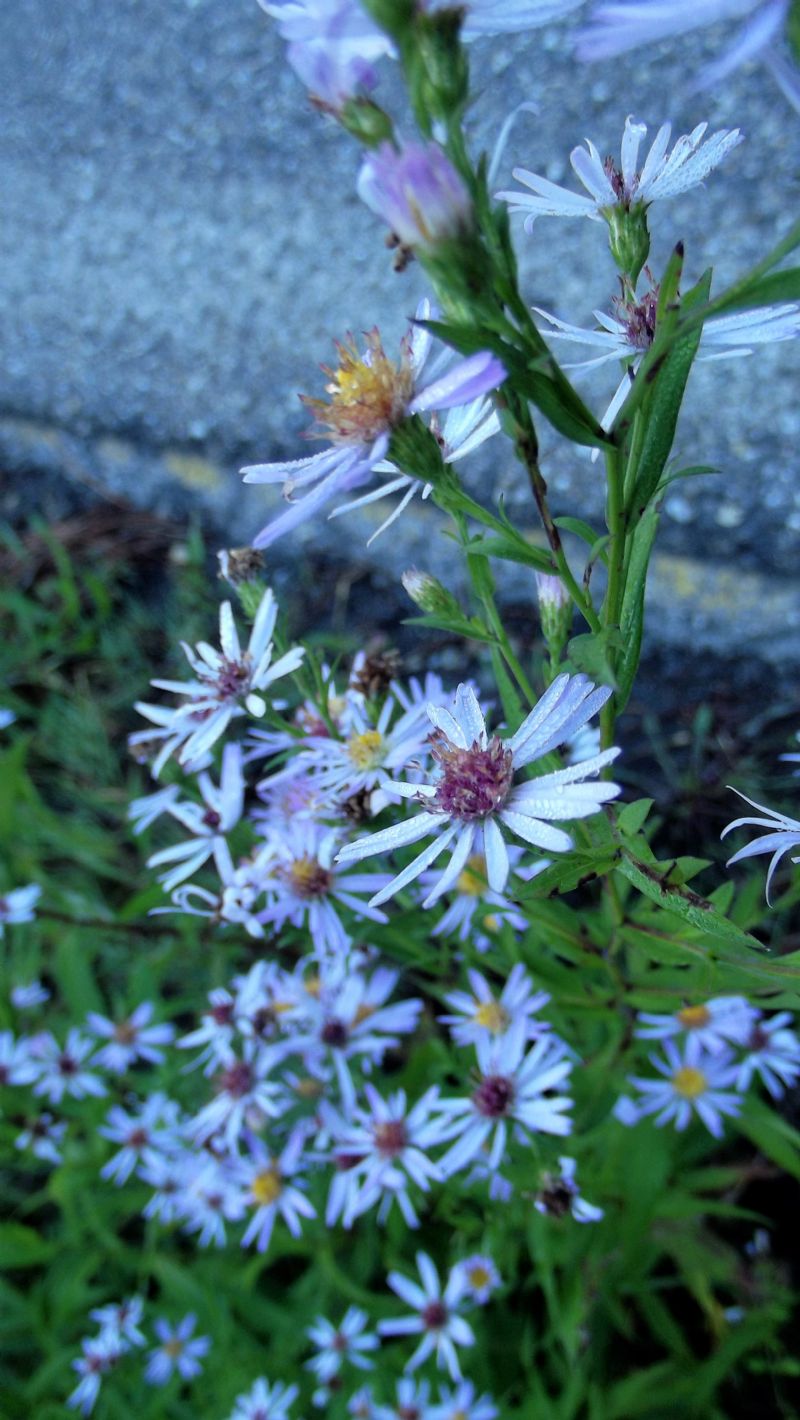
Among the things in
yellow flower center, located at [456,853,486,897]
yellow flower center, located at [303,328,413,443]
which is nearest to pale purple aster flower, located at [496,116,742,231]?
yellow flower center, located at [303,328,413,443]

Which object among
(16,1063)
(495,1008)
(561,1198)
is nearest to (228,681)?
(495,1008)

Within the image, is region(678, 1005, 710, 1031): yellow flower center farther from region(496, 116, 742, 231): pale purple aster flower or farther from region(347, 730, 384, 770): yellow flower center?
region(496, 116, 742, 231): pale purple aster flower

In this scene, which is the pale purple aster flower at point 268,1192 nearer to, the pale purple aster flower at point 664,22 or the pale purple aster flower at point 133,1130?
the pale purple aster flower at point 133,1130

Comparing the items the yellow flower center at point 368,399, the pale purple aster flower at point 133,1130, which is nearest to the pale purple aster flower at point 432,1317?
the pale purple aster flower at point 133,1130

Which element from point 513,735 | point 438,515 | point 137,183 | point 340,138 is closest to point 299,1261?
point 513,735

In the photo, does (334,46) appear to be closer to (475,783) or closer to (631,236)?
(631,236)

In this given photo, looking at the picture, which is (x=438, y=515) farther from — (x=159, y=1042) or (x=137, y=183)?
(x=137, y=183)
